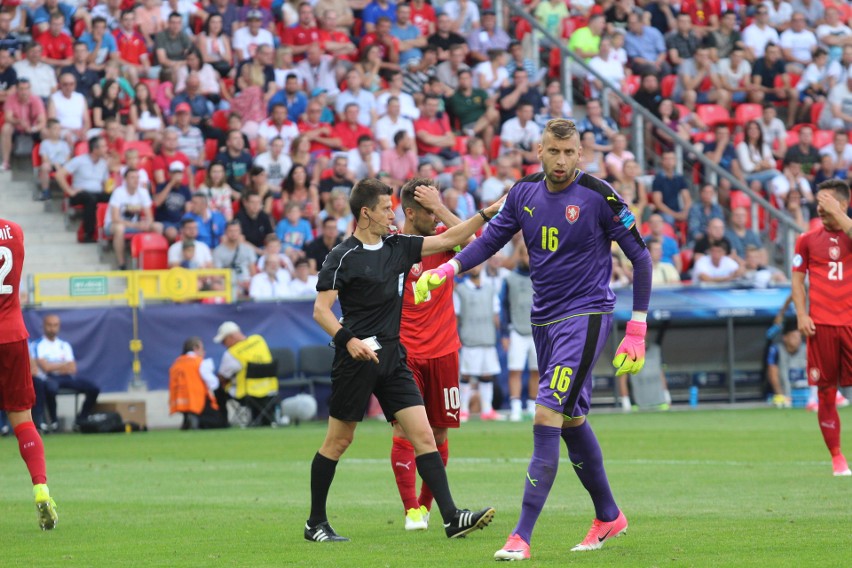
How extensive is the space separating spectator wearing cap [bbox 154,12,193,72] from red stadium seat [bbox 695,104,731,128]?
10330mm

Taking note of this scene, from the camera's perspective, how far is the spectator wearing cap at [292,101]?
84.8ft

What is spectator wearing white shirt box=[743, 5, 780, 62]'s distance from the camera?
3128cm

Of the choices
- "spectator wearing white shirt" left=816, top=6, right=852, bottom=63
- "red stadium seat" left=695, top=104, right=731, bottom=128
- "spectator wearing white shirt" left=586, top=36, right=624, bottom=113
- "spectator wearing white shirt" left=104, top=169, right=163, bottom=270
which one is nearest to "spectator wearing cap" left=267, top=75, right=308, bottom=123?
"spectator wearing white shirt" left=104, top=169, right=163, bottom=270

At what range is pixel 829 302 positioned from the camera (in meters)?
13.4

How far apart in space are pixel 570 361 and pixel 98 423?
13.7m

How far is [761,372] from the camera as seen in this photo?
79.6ft

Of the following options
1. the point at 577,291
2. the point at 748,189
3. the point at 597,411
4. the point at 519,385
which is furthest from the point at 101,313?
the point at 577,291

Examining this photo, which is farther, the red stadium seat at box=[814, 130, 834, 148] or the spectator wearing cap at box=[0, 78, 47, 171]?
the red stadium seat at box=[814, 130, 834, 148]

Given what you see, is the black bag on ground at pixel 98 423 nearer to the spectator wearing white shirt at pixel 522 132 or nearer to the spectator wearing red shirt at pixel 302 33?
the spectator wearing red shirt at pixel 302 33

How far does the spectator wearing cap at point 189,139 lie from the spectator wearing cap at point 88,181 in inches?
60.3

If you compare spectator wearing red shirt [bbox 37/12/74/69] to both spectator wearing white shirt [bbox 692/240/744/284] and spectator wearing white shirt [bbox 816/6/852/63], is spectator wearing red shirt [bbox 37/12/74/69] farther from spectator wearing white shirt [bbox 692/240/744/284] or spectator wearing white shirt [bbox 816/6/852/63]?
spectator wearing white shirt [bbox 816/6/852/63]

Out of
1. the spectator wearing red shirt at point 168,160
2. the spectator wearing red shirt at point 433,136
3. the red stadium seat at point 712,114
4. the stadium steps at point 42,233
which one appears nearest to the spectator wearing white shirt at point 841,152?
the red stadium seat at point 712,114

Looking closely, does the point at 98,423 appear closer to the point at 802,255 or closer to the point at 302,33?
the point at 302,33

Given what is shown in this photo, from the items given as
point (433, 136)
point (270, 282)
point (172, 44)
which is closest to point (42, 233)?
point (270, 282)
